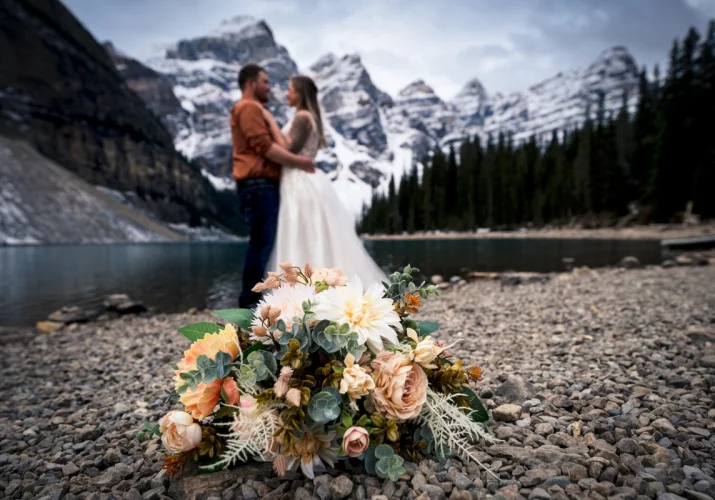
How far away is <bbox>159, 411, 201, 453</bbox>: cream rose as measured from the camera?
169 centimetres

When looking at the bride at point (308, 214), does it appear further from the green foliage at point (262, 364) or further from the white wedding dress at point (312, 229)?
the green foliage at point (262, 364)

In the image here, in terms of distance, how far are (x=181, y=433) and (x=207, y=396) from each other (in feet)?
0.61

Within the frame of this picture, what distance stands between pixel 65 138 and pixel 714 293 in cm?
13003

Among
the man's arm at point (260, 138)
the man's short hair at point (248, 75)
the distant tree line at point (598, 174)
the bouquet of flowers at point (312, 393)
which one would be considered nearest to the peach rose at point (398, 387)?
the bouquet of flowers at point (312, 393)

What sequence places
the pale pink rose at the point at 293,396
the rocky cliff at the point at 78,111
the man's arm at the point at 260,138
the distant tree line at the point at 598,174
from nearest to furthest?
the pale pink rose at the point at 293,396 < the man's arm at the point at 260,138 < the distant tree line at the point at 598,174 < the rocky cliff at the point at 78,111

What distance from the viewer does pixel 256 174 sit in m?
4.77

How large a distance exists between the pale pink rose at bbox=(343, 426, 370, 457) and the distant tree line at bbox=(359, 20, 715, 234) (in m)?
53.5

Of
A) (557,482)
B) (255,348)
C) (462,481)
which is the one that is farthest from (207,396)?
(557,482)

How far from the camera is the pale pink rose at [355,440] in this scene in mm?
1567

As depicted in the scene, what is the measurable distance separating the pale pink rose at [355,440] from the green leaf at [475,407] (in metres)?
0.70

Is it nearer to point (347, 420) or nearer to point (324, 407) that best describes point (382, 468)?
point (347, 420)

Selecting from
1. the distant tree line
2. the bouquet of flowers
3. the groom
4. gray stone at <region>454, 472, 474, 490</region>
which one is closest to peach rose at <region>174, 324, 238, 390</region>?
the bouquet of flowers

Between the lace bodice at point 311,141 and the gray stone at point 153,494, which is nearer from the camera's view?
the gray stone at point 153,494

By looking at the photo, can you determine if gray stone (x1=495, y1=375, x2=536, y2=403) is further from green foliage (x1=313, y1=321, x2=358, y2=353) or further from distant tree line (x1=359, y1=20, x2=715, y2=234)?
distant tree line (x1=359, y1=20, x2=715, y2=234)
